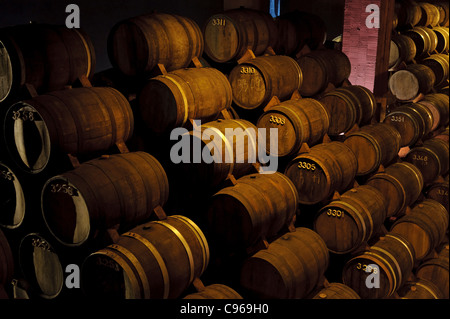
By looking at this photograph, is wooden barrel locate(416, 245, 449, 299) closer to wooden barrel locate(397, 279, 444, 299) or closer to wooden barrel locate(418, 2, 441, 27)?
wooden barrel locate(397, 279, 444, 299)

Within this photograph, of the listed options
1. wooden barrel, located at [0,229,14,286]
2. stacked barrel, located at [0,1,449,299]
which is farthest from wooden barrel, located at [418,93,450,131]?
wooden barrel, located at [0,229,14,286]

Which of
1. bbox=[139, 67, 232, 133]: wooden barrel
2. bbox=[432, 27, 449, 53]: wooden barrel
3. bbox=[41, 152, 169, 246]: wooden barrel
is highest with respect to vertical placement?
bbox=[432, 27, 449, 53]: wooden barrel

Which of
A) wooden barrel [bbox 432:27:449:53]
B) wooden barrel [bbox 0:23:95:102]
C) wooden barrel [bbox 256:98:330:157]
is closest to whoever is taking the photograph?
wooden barrel [bbox 0:23:95:102]

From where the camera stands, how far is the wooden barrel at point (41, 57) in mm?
3637

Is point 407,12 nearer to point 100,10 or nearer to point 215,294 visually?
point 100,10

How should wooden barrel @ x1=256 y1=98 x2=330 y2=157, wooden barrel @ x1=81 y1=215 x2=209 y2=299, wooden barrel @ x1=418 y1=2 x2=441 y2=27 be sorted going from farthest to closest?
wooden barrel @ x1=418 y1=2 x2=441 y2=27 < wooden barrel @ x1=256 y1=98 x2=330 y2=157 < wooden barrel @ x1=81 y1=215 x2=209 y2=299

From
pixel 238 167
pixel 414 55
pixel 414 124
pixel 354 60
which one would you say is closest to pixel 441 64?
pixel 414 55

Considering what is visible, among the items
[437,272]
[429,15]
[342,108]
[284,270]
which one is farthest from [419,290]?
[429,15]

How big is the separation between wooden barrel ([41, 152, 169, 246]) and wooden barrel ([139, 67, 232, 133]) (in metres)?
0.41

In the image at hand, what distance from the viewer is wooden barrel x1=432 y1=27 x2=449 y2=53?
838 centimetres

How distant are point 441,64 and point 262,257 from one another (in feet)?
17.3

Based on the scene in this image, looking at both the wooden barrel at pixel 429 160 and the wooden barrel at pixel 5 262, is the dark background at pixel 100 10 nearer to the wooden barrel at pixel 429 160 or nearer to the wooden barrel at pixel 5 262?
the wooden barrel at pixel 5 262
